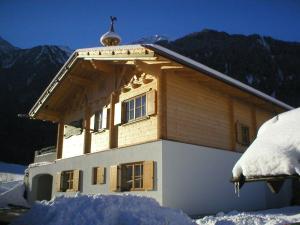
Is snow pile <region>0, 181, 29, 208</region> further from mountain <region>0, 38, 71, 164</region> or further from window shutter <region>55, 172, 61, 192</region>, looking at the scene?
mountain <region>0, 38, 71, 164</region>

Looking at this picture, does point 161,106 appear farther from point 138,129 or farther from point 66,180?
point 66,180

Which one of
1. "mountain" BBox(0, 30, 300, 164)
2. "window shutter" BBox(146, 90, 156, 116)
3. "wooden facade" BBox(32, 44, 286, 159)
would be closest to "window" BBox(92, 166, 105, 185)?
"wooden facade" BBox(32, 44, 286, 159)

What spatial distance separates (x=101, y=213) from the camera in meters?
7.18

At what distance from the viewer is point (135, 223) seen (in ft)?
22.6

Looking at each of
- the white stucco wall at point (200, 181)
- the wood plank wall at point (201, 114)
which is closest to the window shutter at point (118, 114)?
the wood plank wall at point (201, 114)

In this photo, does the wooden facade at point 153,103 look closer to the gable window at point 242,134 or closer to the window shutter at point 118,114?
the window shutter at point 118,114

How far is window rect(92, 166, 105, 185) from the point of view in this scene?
13.7m

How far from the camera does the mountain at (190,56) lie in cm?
4791

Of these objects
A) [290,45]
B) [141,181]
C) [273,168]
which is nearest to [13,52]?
[290,45]

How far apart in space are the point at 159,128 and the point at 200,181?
2.51 meters

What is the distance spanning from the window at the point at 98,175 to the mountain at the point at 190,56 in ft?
114

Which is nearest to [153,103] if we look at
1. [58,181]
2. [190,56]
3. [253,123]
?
[253,123]

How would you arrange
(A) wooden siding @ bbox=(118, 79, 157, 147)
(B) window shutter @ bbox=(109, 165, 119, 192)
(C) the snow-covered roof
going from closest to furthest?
(C) the snow-covered roof → (A) wooden siding @ bbox=(118, 79, 157, 147) → (B) window shutter @ bbox=(109, 165, 119, 192)

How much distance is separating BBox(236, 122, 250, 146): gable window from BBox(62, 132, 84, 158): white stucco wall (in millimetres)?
7337
